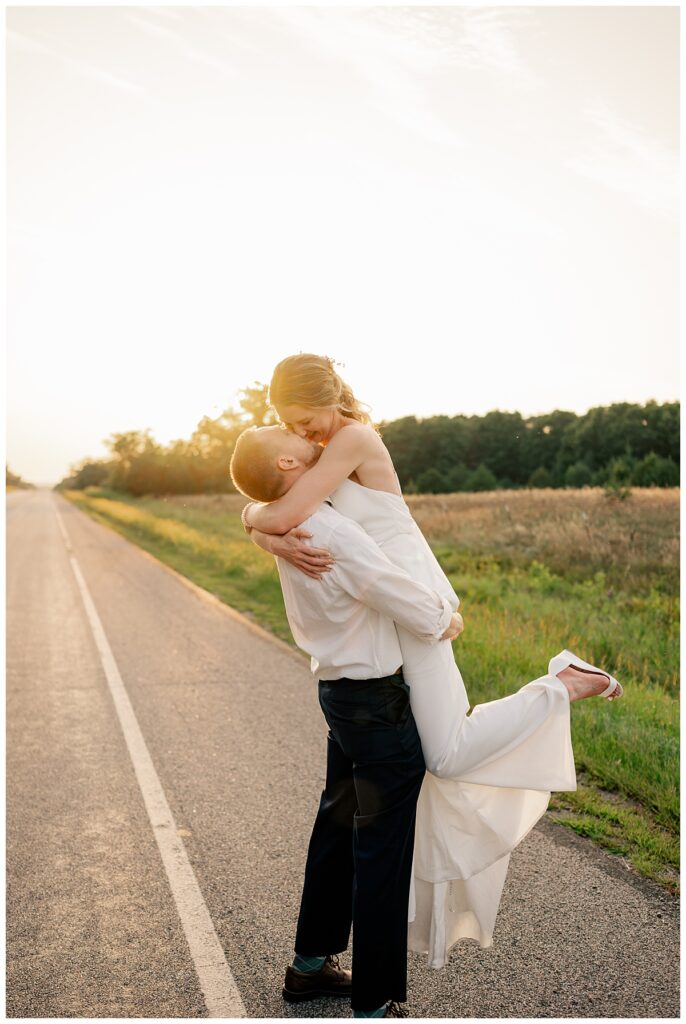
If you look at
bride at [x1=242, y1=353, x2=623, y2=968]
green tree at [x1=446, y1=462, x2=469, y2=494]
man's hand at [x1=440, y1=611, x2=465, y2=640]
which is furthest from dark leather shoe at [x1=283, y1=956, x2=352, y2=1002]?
green tree at [x1=446, y1=462, x2=469, y2=494]

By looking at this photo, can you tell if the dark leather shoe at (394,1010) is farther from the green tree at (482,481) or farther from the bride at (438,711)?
the green tree at (482,481)

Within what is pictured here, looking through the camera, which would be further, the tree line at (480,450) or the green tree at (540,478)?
the green tree at (540,478)

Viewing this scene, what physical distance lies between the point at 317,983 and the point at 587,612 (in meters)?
7.95

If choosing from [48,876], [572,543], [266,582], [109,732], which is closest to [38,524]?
[266,582]

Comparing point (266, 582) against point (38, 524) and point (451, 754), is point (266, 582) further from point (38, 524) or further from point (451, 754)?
point (38, 524)

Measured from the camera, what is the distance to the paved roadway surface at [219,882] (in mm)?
3188

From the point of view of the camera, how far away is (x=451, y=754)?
2930mm

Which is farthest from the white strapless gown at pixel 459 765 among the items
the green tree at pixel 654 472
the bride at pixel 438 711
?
the green tree at pixel 654 472

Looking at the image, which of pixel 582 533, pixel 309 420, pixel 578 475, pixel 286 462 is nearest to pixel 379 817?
pixel 286 462

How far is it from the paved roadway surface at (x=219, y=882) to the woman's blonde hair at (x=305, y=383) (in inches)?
86.5

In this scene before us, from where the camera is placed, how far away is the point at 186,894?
4004 mm

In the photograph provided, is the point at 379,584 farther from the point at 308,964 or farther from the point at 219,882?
the point at 219,882

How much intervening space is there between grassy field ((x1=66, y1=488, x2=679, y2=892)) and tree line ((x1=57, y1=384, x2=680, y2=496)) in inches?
1105

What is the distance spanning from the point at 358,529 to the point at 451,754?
84cm
